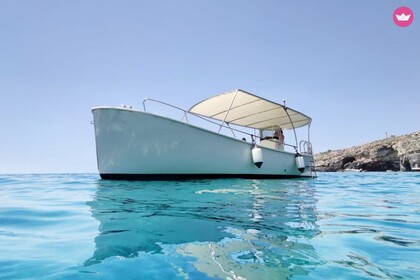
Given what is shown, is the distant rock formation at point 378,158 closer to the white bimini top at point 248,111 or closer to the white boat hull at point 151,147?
the white bimini top at point 248,111

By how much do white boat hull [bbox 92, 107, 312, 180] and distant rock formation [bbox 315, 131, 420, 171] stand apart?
58.8 m

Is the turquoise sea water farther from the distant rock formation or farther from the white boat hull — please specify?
the distant rock formation

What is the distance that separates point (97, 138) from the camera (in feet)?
27.8

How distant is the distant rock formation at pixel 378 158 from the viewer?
180 feet

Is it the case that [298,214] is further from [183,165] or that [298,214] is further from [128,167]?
[128,167]

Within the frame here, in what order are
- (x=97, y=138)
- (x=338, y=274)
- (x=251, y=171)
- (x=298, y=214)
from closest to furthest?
(x=338, y=274), (x=298, y=214), (x=97, y=138), (x=251, y=171)

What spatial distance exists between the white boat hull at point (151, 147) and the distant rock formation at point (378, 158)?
58.8m

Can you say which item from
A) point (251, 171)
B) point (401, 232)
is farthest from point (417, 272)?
point (251, 171)

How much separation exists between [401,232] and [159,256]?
7.50 ft

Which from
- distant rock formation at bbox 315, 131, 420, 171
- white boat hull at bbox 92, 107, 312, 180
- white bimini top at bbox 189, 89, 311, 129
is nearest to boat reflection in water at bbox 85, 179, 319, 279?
white boat hull at bbox 92, 107, 312, 180

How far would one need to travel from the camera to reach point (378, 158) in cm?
Answer: 6066

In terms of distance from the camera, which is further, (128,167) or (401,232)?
(128,167)

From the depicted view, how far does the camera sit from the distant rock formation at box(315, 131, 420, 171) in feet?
180

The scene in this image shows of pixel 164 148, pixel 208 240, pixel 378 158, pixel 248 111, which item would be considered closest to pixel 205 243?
pixel 208 240
